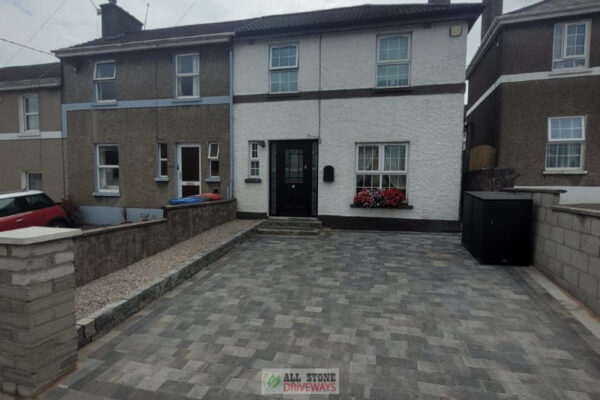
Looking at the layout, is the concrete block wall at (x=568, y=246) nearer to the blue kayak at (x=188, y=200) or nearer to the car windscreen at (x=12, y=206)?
the blue kayak at (x=188, y=200)

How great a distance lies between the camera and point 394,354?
2990 mm

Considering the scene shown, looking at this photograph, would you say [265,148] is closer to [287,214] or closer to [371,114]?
[287,214]

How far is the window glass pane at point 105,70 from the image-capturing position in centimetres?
1099

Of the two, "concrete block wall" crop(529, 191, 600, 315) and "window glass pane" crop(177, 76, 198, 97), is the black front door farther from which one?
"concrete block wall" crop(529, 191, 600, 315)

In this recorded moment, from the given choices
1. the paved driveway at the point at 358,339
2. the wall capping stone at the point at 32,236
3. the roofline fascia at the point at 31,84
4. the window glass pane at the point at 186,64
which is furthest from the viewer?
the roofline fascia at the point at 31,84

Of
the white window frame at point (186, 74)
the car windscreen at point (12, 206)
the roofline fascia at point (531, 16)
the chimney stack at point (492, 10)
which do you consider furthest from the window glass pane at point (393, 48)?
the car windscreen at point (12, 206)

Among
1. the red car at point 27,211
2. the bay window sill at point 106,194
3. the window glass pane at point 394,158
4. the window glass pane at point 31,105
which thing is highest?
the window glass pane at point 31,105

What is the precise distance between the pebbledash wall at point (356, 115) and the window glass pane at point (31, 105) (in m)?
9.30

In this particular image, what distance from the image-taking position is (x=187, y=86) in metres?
10.4

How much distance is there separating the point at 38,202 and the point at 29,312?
7770mm

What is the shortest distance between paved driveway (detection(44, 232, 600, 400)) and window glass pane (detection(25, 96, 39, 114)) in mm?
12769

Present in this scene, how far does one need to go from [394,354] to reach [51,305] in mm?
3261

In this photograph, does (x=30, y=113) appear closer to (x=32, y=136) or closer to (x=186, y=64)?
(x=32, y=136)

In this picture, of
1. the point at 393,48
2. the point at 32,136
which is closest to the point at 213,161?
the point at 393,48
